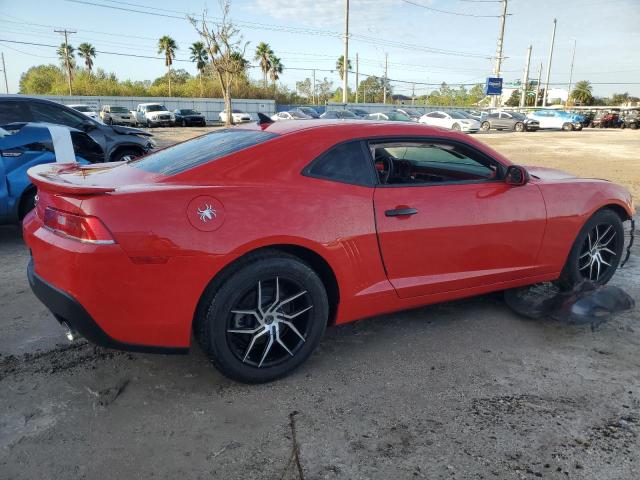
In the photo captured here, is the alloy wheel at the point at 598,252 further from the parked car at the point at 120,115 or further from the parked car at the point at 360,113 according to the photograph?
the parked car at the point at 120,115

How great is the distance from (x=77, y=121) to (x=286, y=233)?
20.2ft

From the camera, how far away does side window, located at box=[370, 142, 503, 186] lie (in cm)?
338

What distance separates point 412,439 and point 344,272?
3.18ft

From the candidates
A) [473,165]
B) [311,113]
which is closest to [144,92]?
[311,113]

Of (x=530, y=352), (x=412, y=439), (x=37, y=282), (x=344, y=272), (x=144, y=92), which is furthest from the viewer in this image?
(x=144, y=92)

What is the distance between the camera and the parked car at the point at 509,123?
35.8 meters

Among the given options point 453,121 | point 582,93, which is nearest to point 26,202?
point 453,121

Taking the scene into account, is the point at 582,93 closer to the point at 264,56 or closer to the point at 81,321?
the point at 264,56

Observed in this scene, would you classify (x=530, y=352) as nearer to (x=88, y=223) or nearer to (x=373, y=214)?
(x=373, y=214)

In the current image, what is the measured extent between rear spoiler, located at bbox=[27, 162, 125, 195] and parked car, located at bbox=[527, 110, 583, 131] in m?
38.5

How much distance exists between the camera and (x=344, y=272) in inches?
113

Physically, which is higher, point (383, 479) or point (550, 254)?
point (550, 254)

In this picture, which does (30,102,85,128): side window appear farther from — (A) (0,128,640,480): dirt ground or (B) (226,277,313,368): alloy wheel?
(B) (226,277,313,368): alloy wheel

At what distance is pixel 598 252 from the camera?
413 cm
